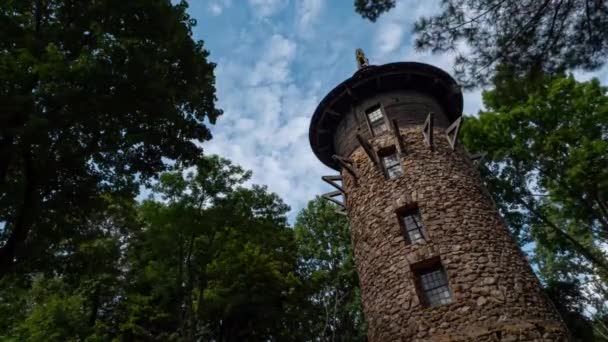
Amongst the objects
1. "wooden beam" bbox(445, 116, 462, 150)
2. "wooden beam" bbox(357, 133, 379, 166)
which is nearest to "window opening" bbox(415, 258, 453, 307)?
"wooden beam" bbox(357, 133, 379, 166)

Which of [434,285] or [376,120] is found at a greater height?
[376,120]

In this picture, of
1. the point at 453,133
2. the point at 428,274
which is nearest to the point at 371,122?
the point at 453,133

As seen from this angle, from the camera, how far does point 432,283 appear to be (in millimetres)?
9492

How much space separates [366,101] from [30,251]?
1032 centimetres

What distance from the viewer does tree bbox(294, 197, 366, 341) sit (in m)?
18.4

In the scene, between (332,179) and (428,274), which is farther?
(332,179)

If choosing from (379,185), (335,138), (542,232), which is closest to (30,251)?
(379,185)

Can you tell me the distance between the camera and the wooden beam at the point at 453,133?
12.0 metres

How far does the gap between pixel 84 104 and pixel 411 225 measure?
797 cm

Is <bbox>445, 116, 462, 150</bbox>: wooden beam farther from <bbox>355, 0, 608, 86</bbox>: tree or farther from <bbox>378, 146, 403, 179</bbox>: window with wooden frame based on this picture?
<bbox>355, 0, 608, 86</bbox>: tree

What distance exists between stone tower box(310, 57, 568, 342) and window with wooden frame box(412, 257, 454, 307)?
23 mm

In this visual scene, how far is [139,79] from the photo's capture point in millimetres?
6305

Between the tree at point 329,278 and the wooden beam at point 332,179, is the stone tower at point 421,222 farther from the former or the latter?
the tree at point 329,278

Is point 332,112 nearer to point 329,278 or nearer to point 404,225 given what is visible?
point 404,225
